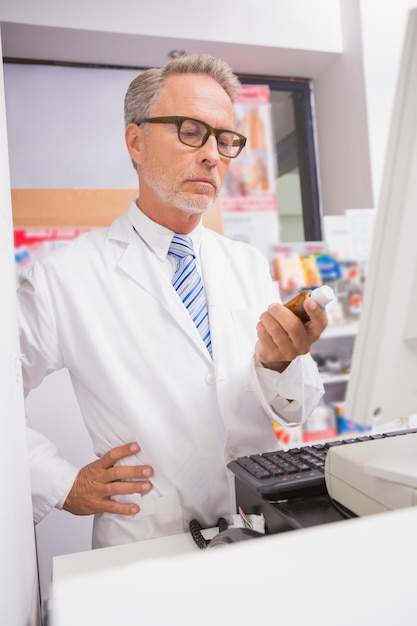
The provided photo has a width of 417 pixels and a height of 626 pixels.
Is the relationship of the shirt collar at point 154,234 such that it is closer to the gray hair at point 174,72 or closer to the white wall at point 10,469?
the gray hair at point 174,72

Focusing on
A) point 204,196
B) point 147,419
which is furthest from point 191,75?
point 147,419

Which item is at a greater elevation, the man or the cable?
the man

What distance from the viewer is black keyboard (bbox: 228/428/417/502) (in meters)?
0.72

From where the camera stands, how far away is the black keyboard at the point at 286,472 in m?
0.72

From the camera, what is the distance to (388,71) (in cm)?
280

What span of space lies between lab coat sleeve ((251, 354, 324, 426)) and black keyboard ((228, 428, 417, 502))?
0.25m

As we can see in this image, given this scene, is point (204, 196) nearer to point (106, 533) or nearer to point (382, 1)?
point (106, 533)

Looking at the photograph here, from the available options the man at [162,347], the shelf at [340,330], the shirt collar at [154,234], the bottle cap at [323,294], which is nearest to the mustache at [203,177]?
the man at [162,347]

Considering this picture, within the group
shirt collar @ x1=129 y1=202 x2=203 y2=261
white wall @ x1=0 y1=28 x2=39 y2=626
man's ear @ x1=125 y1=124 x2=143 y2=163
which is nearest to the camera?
white wall @ x1=0 y1=28 x2=39 y2=626

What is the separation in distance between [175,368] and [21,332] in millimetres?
369

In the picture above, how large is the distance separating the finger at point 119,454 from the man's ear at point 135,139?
0.84 m

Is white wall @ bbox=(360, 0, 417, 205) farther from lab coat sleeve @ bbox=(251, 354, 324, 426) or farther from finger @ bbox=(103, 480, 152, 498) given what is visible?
finger @ bbox=(103, 480, 152, 498)

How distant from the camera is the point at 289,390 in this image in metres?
1.15

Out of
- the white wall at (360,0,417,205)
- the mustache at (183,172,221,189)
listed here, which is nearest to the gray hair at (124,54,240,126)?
the mustache at (183,172,221,189)
